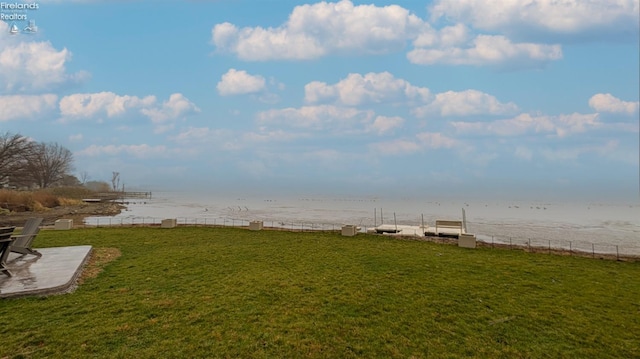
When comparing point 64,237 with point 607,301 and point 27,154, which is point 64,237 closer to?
point 607,301

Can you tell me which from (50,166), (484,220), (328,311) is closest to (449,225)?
(484,220)

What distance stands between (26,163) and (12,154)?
25.0ft

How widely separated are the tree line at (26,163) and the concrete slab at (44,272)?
4422cm

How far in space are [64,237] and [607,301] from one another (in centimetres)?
1651

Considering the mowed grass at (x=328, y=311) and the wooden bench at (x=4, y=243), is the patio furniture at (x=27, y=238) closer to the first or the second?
the wooden bench at (x=4, y=243)

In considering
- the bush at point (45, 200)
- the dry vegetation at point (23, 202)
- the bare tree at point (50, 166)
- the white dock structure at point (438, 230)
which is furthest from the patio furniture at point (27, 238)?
the bare tree at point (50, 166)

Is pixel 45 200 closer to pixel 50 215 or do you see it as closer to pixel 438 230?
pixel 50 215

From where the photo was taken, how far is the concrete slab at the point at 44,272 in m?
6.17

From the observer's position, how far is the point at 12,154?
4206 cm

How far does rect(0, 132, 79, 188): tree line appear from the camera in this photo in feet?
139

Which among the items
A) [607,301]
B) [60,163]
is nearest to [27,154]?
[60,163]

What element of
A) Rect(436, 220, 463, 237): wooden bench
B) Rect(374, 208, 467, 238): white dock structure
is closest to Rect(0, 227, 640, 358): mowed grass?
Rect(374, 208, 467, 238): white dock structure

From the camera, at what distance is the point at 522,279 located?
827 cm

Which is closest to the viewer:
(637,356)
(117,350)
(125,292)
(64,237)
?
(117,350)
